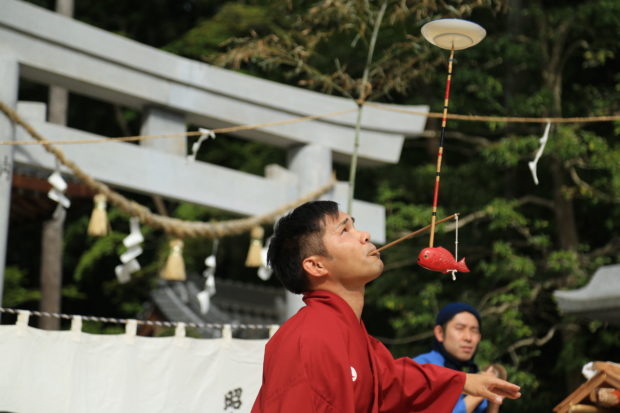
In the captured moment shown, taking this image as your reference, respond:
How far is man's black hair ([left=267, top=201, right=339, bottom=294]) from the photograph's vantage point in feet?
8.78

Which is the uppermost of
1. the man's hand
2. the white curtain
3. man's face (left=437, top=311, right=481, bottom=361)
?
man's face (left=437, top=311, right=481, bottom=361)

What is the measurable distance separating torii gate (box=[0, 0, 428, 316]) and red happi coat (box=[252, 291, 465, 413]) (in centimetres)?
374

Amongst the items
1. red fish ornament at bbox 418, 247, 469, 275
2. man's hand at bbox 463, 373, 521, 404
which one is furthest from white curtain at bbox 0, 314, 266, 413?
red fish ornament at bbox 418, 247, 469, 275

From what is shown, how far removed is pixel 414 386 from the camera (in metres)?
2.76

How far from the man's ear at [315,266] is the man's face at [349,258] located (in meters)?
0.02

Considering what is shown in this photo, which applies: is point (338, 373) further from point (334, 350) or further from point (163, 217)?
point (163, 217)

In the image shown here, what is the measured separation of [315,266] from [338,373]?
0.41m

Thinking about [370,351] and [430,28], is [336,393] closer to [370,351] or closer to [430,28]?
[370,351]

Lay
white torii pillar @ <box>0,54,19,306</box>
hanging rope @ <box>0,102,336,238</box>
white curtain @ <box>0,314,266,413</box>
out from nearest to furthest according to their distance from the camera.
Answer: white curtain @ <box>0,314,266,413</box>, white torii pillar @ <box>0,54,19,306</box>, hanging rope @ <box>0,102,336,238</box>

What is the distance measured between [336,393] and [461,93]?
8418 millimetres

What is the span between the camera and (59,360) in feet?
13.5

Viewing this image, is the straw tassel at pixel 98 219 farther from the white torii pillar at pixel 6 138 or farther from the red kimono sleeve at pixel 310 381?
the red kimono sleeve at pixel 310 381

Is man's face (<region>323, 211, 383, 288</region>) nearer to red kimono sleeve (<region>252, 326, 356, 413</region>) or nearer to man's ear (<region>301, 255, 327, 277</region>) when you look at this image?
man's ear (<region>301, 255, 327, 277</region>)

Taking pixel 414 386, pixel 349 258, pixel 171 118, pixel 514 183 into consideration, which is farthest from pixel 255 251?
pixel 514 183
